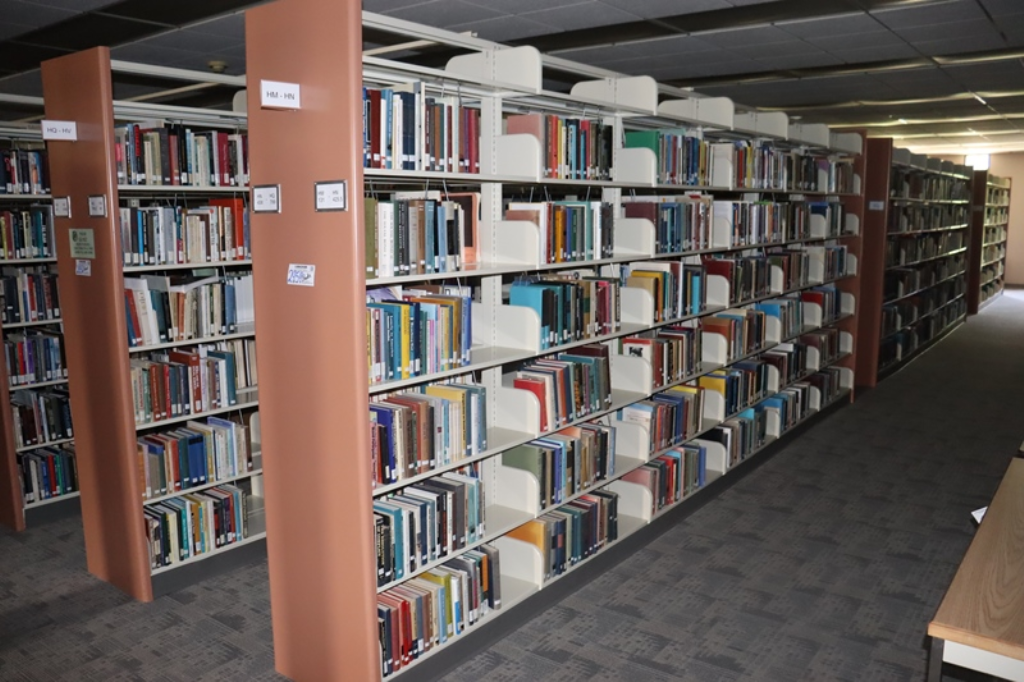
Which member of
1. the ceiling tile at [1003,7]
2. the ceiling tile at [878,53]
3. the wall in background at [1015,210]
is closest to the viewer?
the ceiling tile at [1003,7]

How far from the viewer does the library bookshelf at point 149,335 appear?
3.49 meters

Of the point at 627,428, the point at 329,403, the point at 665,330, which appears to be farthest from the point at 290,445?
the point at 665,330

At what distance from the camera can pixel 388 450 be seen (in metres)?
2.80

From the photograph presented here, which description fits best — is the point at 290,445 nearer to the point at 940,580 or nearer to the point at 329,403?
the point at 329,403

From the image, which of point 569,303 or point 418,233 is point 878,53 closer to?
point 569,303

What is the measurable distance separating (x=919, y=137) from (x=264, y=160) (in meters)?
15.4

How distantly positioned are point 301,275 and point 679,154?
2645mm

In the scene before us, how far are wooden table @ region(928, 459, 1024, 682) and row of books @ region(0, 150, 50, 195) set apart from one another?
4.81 m

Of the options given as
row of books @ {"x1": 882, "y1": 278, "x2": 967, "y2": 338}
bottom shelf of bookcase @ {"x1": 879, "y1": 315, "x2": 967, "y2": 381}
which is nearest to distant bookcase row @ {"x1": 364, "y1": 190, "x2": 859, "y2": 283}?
row of books @ {"x1": 882, "y1": 278, "x2": 967, "y2": 338}

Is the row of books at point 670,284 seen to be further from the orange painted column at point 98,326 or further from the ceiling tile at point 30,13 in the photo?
the ceiling tile at point 30,13

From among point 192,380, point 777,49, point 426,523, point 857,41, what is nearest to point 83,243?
point 192,380

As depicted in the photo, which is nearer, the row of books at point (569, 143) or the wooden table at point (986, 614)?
the wooden table at point (986, 614)

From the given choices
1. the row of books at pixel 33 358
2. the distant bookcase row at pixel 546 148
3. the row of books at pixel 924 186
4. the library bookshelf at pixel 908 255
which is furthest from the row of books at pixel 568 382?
the row of books at pixel 924 186

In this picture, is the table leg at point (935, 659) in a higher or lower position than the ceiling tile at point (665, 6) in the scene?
lower
